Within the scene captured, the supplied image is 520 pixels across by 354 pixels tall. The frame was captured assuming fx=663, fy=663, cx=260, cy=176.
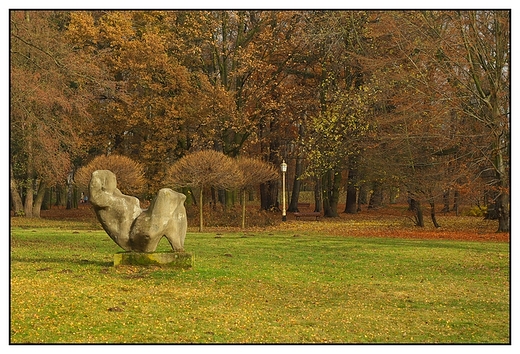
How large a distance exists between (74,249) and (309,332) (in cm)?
1164

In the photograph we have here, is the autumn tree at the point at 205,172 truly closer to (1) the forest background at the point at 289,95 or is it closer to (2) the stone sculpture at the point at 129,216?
(1) the forest background at the point at 289,95

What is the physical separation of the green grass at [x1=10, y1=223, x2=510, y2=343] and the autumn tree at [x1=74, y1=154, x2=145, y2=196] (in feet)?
40.4

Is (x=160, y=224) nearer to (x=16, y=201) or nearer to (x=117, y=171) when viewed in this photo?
(x=117, y=171)

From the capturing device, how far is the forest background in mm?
27625

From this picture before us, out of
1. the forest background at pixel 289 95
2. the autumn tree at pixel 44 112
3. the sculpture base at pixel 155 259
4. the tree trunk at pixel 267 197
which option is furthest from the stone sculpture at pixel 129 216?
the tree trunk at pixel 267 197

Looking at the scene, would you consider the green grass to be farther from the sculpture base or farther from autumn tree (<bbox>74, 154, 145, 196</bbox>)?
autumn tree (<bbox>74, 154, 145, 196</bbox>)

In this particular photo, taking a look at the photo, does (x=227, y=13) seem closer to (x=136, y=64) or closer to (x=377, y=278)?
(x=136, y=64)

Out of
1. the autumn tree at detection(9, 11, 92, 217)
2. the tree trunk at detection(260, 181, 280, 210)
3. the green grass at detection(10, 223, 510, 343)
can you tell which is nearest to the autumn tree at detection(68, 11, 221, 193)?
the autumn tree at detection(9, 11, 92, 217)

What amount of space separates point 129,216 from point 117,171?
18290mm

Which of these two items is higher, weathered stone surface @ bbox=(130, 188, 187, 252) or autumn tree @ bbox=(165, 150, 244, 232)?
autumn tree @ bbox=(165, 150, 244, 232)

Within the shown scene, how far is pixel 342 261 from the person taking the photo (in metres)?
17.7

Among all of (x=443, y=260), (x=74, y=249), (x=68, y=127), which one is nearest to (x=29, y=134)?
(x=68, y=127)

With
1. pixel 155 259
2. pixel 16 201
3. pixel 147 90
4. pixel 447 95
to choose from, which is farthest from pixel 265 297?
pixel 16 201

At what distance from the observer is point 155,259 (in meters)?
14.8
